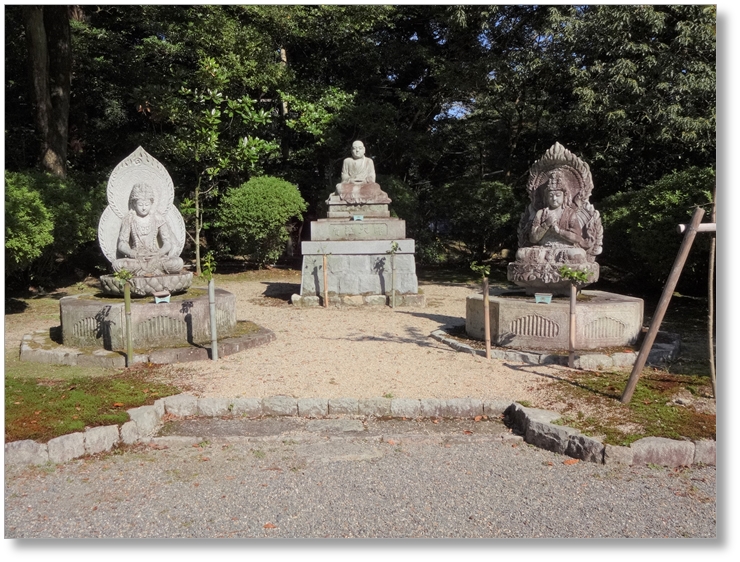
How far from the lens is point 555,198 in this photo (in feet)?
28.0

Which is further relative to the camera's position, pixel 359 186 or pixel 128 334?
pixel 359 186

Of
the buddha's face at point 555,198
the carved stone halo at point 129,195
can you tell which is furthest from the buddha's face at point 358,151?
the buddha's face at point 555,198

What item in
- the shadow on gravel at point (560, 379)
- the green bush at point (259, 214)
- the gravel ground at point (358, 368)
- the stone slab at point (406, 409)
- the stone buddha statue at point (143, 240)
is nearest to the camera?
the stone slab at point (406, 409)

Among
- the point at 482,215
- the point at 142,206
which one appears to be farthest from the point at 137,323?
the point at 482,215

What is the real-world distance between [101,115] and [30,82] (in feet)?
15.6

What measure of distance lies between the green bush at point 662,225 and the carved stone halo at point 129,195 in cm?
891

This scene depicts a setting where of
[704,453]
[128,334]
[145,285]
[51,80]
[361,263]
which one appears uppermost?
[51,80]

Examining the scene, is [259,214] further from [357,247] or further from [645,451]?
[645,451]

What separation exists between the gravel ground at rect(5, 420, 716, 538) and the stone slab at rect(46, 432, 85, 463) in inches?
3.6

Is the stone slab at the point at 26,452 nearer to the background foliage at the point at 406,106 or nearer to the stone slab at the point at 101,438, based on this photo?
the stone slab at the point at 101,438

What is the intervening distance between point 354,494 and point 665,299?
3371mm

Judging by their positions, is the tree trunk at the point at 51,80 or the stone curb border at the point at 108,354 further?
the tree trunk at the point at 51,80

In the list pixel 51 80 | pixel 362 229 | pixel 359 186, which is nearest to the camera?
pixel 362 229

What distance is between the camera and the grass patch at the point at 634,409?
5.00 m
